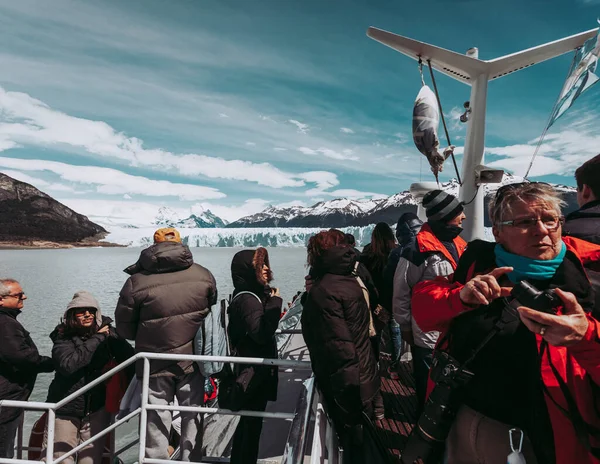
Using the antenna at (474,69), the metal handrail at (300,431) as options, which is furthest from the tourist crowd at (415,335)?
the antenna at (474,69)

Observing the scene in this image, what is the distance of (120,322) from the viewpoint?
8.33 feet

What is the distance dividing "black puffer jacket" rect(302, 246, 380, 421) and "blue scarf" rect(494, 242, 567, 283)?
0.93 m

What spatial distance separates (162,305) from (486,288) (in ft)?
6.86

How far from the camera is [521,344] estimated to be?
1.23m

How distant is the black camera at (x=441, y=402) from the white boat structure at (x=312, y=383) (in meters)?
0.46

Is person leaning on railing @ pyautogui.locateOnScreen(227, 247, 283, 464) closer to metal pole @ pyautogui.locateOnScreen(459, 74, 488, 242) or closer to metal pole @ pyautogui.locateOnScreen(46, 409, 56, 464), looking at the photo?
metal pole @ pyautogui.locateOnScreen(46, 409, 56, 464)

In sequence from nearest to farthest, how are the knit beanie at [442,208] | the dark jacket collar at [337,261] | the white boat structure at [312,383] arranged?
the white boat structure at [312,383] → the dark jacket collar at [337,261] → the knit beanie at [442,208]

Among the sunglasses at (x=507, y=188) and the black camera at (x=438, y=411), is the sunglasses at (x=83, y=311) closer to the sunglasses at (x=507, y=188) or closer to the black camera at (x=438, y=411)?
the black camera at (x=438, y=411)

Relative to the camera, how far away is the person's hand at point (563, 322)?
95 cm

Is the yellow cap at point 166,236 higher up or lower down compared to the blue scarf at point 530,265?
lower down

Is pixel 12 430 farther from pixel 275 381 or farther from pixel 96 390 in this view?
pixel 275 381

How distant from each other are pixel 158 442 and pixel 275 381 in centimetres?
97

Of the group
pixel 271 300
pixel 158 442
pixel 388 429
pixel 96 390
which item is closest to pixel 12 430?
pixel 96 390

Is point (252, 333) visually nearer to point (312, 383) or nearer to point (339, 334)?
point (312, 383)
